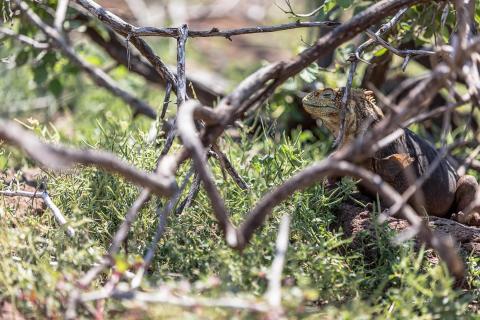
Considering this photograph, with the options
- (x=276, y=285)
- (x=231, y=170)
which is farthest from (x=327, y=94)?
(x=276, y=285)

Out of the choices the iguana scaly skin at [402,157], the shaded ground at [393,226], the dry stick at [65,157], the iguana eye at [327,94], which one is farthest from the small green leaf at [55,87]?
the dry stick at [65,157]

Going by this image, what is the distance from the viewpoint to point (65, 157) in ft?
8.35

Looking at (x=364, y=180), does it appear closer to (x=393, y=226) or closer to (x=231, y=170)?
(x=393, y=226)

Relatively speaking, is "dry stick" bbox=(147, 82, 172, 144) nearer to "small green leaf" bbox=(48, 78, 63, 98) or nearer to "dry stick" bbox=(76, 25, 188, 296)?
"dry stick" bbox=(76, 25, 188, 296)

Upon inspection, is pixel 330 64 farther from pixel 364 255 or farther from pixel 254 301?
pixel 254 301

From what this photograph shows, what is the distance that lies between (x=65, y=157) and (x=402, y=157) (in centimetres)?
258

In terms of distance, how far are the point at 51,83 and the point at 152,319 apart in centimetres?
451

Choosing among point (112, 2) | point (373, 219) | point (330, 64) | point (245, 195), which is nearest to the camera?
point (373, 219)

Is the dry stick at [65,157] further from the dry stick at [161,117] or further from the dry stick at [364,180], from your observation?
the dry stick at [161,117]

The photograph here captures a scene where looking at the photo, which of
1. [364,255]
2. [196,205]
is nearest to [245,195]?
[196,205]

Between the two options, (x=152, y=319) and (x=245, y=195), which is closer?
(x=152, y=319)

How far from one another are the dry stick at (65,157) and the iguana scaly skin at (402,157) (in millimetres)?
2085

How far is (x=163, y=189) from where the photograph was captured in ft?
9.07

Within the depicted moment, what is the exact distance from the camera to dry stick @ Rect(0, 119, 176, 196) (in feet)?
8.04
